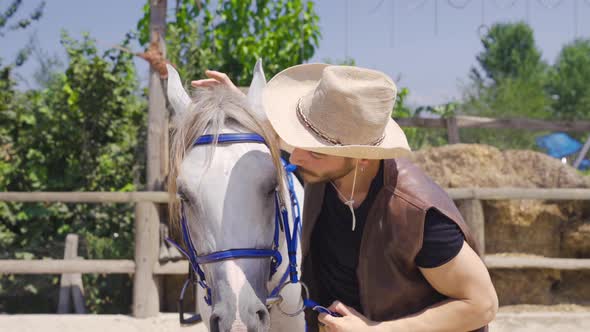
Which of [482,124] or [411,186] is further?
[482,124]

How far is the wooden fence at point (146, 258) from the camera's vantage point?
5152mm

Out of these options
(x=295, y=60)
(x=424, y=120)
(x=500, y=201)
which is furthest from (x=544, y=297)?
(x=295, y=60)

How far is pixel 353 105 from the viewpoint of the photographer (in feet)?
4.90

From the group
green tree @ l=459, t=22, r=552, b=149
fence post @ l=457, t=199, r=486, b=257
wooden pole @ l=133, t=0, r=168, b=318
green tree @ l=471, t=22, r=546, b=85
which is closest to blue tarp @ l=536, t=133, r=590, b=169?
green tree @ l=459, t=22, r=552, b=149

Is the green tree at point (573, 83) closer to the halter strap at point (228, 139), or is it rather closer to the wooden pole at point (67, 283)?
the wooden pole at point (67, 283)

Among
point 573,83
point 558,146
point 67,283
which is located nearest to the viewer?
point 67,283

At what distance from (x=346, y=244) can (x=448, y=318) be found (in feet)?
1.24

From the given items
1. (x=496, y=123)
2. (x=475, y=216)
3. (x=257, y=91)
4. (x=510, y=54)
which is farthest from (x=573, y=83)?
(x=257, y=91)

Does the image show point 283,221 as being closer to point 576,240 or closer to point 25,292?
point 576,240

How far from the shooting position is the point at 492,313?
1.53 metres

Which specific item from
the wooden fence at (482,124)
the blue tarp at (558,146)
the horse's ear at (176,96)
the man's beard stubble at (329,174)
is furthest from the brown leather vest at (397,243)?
the blue tarp at (558,146)

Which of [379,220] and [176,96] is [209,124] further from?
[379,220]

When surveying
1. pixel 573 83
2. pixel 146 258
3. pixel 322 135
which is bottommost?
pixel 146 258

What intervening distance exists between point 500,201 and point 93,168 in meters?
4.23
